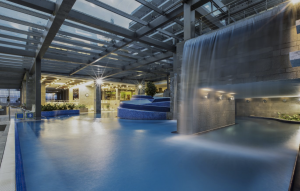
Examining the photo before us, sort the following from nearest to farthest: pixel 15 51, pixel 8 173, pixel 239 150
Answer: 1. pixel 8 173
2. pixel 239 150
3. pixel 15 51

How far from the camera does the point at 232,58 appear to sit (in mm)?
5023

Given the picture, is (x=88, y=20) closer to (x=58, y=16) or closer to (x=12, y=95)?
(x=58, y=16)

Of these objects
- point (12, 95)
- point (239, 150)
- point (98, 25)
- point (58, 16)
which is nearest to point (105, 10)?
point (98, 25)

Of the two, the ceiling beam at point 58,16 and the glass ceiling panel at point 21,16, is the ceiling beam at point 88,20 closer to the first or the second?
the ceiling beam at point 58,16

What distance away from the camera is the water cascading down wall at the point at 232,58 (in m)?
4.07

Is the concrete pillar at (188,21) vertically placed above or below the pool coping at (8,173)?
above

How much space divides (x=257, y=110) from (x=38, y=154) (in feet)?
56.9

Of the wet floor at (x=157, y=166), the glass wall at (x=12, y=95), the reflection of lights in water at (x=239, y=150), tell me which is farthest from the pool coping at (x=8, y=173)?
the glass wall at (x=12, y=95)

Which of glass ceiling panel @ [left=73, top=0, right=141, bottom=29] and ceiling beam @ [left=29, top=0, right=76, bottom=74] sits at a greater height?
glass ceiling panel @ [left=73, top=0, right=141, bottom=29]

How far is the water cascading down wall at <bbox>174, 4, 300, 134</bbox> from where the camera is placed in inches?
160

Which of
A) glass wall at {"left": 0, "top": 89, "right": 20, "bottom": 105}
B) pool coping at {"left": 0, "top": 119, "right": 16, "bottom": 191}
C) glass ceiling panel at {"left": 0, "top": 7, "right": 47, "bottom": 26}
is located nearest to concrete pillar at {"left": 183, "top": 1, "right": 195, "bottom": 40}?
glass ceiling panel at {"left": 0, "top": 7, "right": 47, "bottom": 26}

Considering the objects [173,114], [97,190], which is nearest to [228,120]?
[173,114]

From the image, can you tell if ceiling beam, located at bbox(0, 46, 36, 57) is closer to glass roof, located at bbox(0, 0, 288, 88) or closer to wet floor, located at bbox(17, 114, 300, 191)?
glass roof, located at bbox(0, 0, 288, 88)

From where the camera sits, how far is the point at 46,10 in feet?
19.7
